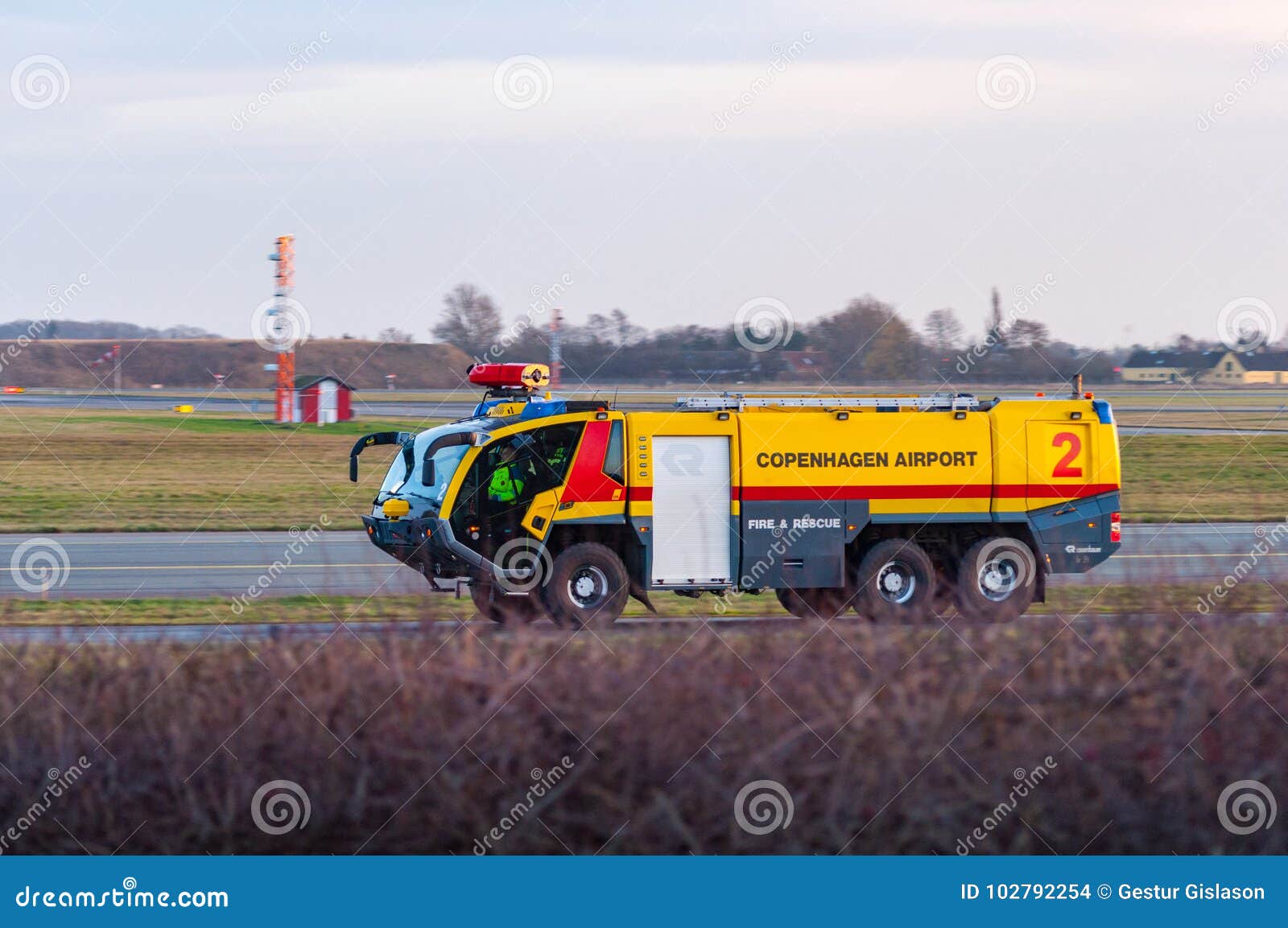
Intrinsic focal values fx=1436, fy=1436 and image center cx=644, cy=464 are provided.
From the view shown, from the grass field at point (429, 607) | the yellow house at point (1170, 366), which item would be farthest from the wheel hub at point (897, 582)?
the yellow house at point (1170, 366)

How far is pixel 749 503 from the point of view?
14031 millimetres

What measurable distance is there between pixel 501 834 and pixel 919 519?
8694mm

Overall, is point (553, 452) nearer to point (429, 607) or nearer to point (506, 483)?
point (506, 483)

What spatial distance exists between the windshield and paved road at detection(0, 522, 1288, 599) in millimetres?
802

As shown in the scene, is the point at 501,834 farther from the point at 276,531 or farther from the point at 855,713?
the point at 276,531

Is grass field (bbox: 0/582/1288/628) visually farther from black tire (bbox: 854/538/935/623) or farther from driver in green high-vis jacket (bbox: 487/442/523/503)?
black tire (bbox: 854/538/935/623)

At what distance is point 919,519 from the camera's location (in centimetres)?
1428

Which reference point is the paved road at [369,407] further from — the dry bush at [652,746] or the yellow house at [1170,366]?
the dry bush at [652,746]

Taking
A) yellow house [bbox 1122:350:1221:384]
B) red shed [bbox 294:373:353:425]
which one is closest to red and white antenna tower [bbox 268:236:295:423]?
red shed [bbox 294:373:353:425]

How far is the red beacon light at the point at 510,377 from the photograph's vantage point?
1540 cm

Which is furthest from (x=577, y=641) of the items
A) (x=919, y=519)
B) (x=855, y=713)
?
(x=919, y=519)

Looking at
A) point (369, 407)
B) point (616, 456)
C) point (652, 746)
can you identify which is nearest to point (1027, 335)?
point (616, 456)

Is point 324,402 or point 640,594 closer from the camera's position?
point 640,594

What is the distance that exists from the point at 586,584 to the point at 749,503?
1.77 meters
